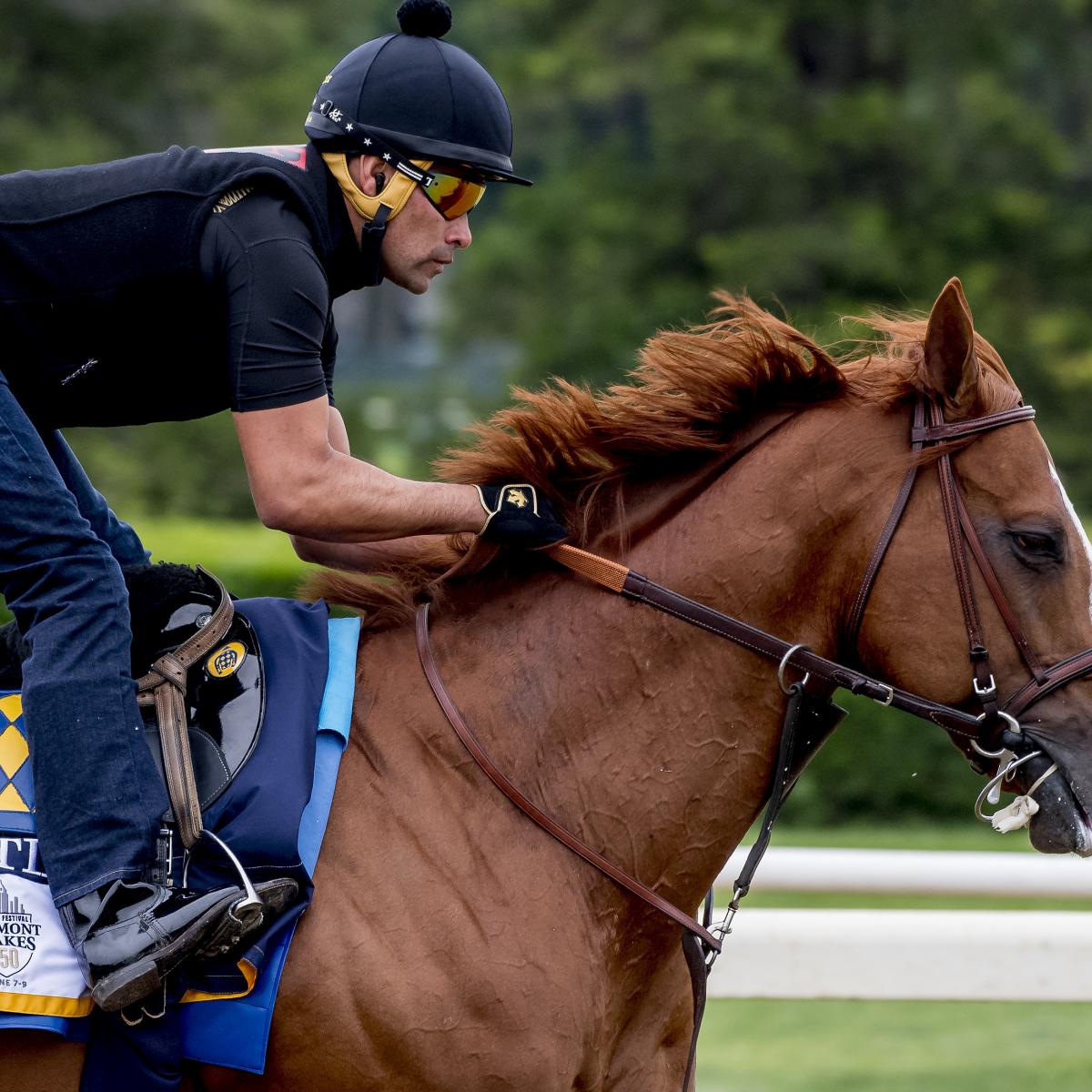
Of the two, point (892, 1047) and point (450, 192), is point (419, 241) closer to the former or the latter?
point (450, 192)

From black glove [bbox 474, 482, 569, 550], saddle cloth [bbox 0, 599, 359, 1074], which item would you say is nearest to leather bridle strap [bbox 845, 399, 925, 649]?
black glove [bbox 474, 482, 569, 550]

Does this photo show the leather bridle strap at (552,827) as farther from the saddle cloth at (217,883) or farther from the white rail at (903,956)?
the white rail at (903,956)

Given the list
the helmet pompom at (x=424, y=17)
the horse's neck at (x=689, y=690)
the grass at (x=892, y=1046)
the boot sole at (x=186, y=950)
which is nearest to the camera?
the boot sole at (x=186, y=950)

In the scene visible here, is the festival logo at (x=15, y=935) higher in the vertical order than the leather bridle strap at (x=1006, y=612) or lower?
lower

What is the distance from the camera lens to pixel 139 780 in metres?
2.64

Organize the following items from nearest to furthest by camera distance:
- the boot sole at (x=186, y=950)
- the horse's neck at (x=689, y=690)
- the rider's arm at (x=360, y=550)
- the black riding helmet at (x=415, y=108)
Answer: the boot sole at (x=186, y=950) < the horse's neck at (x=689, y=690) < the black riding helmet at (x=415, y=108) < the rider's arm at (x=360, y=550)

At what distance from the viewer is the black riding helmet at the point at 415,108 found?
296 centimetres

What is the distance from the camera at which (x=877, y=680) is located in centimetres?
288

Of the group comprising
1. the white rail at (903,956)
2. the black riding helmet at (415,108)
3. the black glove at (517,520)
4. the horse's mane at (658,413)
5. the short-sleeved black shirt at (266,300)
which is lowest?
the white rail at (903,956)

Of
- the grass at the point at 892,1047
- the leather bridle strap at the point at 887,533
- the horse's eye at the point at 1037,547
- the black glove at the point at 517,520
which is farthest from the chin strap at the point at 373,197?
the grass at the point at 892,1047

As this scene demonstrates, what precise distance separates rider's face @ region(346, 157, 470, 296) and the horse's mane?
32 cm

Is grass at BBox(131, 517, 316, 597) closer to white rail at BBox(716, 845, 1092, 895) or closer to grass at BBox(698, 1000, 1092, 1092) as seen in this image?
grass at BBox(698, 1000, 1092, 1092)

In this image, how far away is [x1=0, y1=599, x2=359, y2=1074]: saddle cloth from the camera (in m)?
2.61

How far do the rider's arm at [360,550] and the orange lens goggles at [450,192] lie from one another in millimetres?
516
